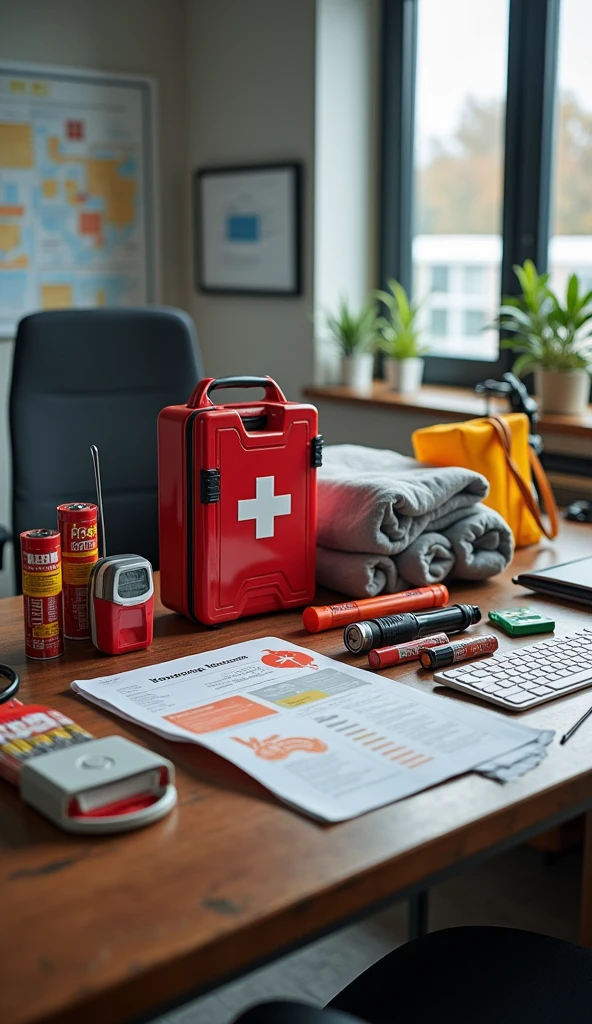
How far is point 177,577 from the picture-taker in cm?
136

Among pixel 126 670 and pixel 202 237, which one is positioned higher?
pixel 202 237

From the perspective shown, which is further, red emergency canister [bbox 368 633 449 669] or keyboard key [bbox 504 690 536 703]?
red emergency canister [bbox 368 633 449 669]

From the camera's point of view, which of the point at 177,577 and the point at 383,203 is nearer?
the point at 177,577

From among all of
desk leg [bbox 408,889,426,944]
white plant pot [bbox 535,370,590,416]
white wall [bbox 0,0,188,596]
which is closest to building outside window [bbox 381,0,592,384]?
white plant pot [bbox 535,370,590,416]

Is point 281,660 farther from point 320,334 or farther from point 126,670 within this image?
point 320,334

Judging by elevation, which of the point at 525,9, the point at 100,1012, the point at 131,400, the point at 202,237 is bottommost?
the point at 100,1012

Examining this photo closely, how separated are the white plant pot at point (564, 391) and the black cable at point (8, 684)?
168 cm

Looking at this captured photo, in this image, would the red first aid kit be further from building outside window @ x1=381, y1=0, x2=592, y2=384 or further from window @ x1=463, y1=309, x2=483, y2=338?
window @ x1=463, y1=309, x2=483, y2=338

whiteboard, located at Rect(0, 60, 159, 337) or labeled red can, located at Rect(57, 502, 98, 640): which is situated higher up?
whiteboard, located at Rect(0, 60, 159, 337)

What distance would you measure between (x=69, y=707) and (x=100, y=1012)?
46cm

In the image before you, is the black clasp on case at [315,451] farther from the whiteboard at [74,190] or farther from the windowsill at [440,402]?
the whiteboard at [74,190]

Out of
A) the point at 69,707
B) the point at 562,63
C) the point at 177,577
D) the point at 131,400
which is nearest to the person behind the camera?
the point at 69,707

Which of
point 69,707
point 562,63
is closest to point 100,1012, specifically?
point 69,707

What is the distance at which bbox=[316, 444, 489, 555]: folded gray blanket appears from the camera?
1410 mm
